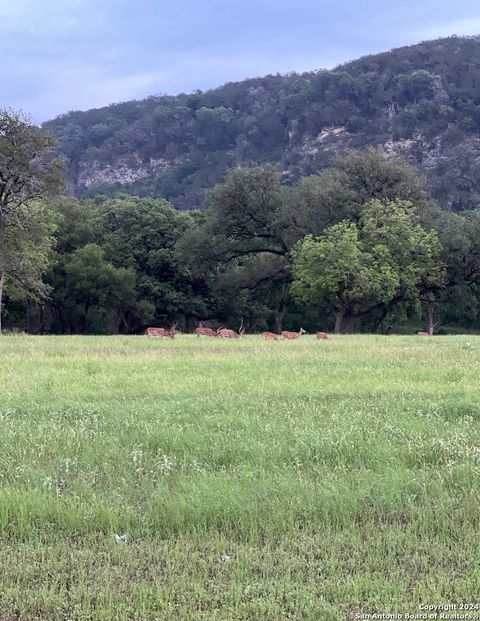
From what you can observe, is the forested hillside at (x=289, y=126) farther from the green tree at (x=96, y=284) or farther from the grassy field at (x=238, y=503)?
the grassy field at (x=238, y=503)

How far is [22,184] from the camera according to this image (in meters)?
27.8

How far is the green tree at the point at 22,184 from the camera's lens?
27.1m

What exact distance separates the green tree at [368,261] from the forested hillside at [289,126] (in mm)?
70327

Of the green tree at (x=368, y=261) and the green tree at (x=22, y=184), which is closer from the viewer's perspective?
the green tree at (x=22, y=184)

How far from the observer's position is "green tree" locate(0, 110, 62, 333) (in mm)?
27078

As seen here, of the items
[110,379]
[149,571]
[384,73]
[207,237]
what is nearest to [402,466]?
[149,571]

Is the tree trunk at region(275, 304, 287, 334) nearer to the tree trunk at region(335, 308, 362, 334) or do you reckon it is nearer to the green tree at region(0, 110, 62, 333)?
the tree trunk at region(335, 308, 362, 334)

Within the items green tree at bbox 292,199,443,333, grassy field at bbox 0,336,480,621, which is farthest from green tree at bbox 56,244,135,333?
grassy field at bbox 0,336,480,621

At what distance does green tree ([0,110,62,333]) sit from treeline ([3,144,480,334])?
1043 millimetres

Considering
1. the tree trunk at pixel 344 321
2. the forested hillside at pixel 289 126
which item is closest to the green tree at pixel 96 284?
the tree trunk at pixel 344 321

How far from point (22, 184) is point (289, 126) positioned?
11634cm

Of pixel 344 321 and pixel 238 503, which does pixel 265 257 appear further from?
pixel 238 503

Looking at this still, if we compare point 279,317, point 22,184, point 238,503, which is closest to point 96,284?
point 279,317

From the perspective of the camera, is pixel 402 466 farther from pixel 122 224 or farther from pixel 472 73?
→ pixel 472 73
